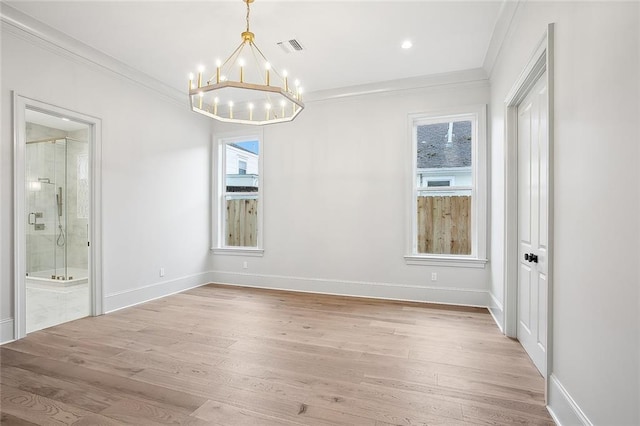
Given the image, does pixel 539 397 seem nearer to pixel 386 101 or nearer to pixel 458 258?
pixel 458 258

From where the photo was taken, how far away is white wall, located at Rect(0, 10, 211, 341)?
3.09 meters

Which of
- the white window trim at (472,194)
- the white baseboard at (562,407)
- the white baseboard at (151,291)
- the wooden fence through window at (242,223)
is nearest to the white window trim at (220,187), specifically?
the wooden fence through window at (242,223)

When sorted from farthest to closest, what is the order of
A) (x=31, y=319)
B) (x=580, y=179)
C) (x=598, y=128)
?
(x=31, y=319) → (x=580, y=179) → (x=598, y=128)

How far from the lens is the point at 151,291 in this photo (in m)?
4.62

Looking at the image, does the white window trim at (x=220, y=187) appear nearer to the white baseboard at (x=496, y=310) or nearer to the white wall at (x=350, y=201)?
the white wall at (x=350, y=201)

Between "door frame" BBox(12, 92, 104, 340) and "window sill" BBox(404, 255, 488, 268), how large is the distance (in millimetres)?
3860

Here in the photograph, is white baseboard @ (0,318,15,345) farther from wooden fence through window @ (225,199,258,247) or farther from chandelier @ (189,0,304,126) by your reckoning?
wooden fence through window @ (225,199,258,247)

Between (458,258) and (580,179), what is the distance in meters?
2.86

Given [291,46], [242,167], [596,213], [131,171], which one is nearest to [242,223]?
[242,167]

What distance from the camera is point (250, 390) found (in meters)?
2.24


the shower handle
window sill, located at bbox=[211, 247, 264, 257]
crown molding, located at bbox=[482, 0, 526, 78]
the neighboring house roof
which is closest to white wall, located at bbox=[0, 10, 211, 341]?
window sill, located at bbox=[211, 247, 264, 257]

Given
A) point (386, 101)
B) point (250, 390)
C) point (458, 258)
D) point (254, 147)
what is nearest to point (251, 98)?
point (254, 147)

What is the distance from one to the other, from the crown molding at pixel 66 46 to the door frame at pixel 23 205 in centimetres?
59

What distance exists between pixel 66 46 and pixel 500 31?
4412 millimetres
